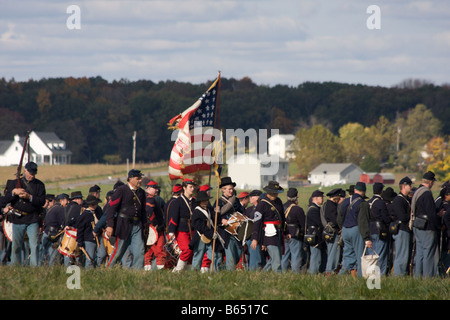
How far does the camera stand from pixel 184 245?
533 inches

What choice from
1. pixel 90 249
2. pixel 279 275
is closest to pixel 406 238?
pixel 279 275

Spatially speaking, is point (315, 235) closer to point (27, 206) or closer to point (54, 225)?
point (27, 206)

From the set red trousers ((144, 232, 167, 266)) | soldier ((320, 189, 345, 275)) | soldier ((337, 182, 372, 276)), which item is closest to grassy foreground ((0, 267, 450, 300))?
soldier ((337, 182, 372, 276))

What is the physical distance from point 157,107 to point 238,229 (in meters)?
124

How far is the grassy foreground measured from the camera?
952 centimetres

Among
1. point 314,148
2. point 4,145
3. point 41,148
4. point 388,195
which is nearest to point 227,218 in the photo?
point 388,195

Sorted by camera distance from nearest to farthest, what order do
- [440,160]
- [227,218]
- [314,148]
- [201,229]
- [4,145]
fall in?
[201,229] → [227,218] → [440,160] → [314,148] → [4,145]

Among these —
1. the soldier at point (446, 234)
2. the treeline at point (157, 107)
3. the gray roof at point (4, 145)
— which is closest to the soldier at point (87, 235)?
the soldier at point (446, 234)

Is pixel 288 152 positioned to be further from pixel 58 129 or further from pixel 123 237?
pixel 123 237

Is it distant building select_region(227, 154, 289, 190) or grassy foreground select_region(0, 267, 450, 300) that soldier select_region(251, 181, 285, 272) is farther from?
distant building select_region(227, 154, 289, 190)

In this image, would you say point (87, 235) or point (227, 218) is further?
point (87, 235)

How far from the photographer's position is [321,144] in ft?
391

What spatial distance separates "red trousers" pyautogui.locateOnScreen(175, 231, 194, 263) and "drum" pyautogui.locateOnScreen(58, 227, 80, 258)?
2.94 metres
